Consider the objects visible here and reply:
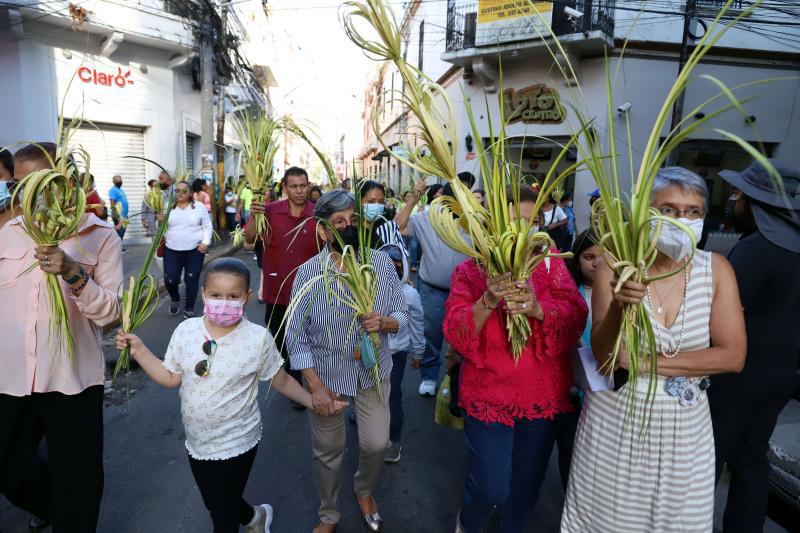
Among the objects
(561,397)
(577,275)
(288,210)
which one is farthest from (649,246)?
(288,210)

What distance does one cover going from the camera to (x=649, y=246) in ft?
5.35

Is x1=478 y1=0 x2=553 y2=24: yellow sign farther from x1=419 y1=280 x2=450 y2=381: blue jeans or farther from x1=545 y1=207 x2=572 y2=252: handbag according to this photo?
x1=419 y1=280 x2=450 y2=381: blue jeans

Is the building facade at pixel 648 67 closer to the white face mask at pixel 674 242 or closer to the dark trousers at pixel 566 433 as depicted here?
the dark trousers at pixel 566 433

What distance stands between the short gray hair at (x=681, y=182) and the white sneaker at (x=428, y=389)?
3130 millimetres

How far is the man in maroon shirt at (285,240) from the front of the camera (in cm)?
418

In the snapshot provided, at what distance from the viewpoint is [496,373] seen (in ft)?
7.41

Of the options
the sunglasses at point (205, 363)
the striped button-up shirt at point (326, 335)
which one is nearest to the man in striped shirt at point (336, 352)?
the striped button-up shirt at point (326, 335)

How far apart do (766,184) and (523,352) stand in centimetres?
133

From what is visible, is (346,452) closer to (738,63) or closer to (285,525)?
(285,525)

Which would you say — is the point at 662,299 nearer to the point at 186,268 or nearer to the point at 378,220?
the point at 378,220

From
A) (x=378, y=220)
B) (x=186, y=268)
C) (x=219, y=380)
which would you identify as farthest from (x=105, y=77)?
(x=219, y=380)

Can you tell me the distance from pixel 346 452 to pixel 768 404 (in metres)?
2.58

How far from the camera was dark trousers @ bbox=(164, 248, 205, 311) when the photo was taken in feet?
22.2

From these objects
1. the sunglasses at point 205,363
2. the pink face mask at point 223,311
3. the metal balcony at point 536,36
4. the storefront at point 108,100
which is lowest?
the sunglasses at point 205,363
